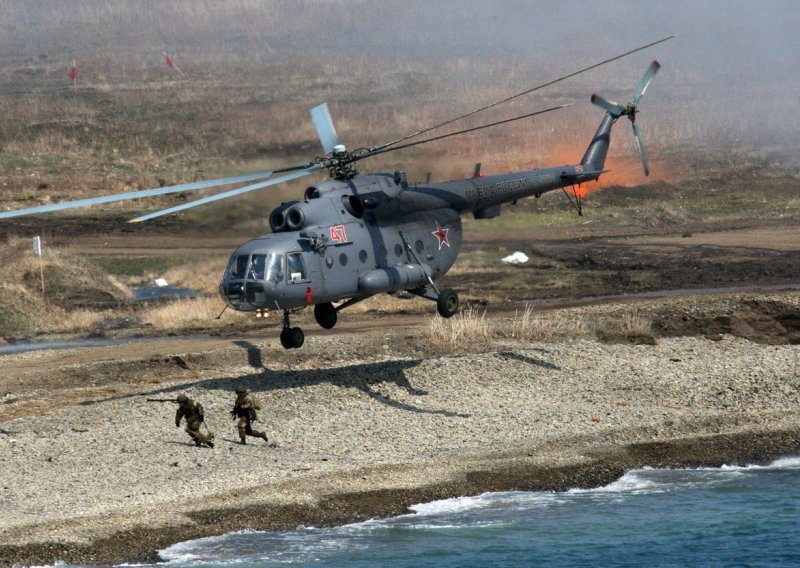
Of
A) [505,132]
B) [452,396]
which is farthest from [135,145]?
[452,396]

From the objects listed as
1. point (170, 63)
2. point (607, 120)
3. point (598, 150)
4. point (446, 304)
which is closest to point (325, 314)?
point (446, 304)

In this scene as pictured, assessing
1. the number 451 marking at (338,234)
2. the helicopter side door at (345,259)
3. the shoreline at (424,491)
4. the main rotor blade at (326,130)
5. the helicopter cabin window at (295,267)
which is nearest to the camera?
the shoreline at (424,491)

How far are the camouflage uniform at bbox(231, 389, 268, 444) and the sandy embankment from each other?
33cm

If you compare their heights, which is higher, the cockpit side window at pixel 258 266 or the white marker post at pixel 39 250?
the white marker post at pixel 39 250

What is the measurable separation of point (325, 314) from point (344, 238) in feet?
7.77

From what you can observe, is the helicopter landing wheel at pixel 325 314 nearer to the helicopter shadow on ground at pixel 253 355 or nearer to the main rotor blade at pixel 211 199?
the main rotor blade at pixel 211 199

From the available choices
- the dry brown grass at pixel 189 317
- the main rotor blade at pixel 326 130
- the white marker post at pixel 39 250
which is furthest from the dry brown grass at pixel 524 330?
the white marker post at pixel 39 250

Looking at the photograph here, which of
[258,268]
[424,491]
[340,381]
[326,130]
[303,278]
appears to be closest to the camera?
[424,491]

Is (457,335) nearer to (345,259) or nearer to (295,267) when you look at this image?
(345,259)

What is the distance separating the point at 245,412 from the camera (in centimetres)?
2523

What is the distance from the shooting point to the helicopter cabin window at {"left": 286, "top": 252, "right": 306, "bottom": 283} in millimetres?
25953

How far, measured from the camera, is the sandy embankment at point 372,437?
72.3 feet

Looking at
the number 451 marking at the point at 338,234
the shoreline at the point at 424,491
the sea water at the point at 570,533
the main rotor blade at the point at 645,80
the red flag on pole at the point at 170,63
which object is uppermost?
the red flag on pole at the point at 170,63

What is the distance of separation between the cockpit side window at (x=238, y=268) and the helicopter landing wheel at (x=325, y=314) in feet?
10.8
